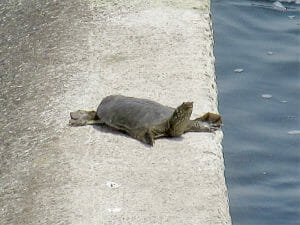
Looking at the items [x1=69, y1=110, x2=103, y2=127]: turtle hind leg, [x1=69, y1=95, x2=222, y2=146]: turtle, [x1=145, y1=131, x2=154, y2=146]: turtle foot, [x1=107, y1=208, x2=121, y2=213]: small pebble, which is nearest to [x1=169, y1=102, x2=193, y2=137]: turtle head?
[x1=69, y1=95, x2=222, y2=146]: turtle

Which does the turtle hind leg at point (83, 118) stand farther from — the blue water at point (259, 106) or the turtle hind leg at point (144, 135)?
the blue water at point (259, 106)

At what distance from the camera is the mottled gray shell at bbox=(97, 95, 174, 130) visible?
3.96 metres

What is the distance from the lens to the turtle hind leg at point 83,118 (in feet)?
13.2

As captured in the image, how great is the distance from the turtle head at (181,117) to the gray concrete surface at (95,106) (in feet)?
0.30

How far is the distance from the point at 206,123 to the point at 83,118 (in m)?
0.61

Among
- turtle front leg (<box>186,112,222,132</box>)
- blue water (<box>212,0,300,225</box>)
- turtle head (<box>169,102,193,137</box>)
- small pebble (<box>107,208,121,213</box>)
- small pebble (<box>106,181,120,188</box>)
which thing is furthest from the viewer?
blue water (<box>212,0,300,225</box>)

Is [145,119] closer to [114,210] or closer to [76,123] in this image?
[76,123]

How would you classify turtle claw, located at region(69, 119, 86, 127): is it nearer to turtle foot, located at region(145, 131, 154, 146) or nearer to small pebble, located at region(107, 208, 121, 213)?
turtle foot, located at region(145, 131, 154, 146)

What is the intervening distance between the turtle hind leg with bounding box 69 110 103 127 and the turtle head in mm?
397

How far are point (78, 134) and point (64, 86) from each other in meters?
0.57

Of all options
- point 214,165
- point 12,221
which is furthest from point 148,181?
point 12,221

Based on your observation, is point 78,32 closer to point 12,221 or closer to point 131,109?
point 131,109

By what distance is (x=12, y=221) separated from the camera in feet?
11.2

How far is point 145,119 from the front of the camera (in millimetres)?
3965
